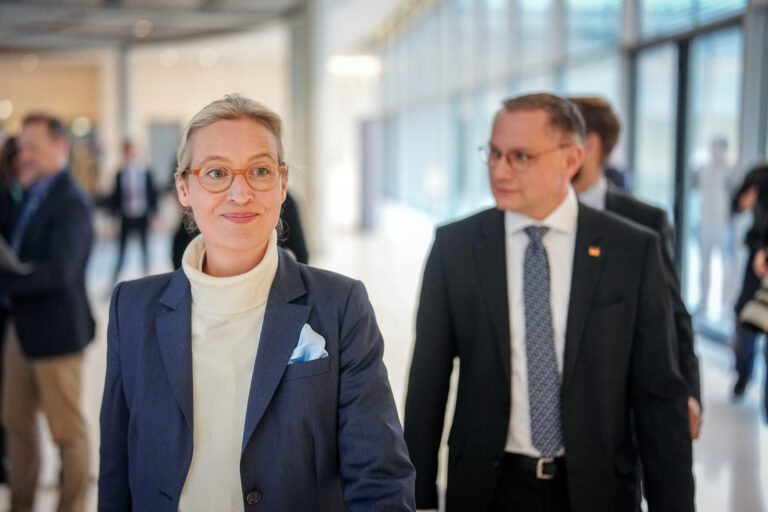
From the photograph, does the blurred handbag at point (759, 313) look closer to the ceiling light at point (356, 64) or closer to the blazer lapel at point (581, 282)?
the blazer lapel at point (581, 282)

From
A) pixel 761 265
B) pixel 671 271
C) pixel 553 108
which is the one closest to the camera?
pixel 553 108

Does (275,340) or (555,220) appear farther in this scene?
(555,220)

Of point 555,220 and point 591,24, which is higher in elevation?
point 591,24

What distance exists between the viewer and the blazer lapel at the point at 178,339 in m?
1.68

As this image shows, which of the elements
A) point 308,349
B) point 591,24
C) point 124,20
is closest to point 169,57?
point 124,20

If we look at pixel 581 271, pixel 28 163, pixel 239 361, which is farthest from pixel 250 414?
pixel 28 163

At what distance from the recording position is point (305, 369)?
5.50ft

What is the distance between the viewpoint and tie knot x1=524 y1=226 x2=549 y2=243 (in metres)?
2.47

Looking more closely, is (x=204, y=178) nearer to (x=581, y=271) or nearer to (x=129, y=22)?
(x=581, y=271)

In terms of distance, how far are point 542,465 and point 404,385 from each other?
4092 mm

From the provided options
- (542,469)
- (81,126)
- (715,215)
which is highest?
(81,126)

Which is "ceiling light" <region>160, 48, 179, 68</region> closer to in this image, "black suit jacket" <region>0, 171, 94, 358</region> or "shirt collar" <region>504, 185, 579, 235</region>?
"black suit jacket" <region>0, 171, 94, 358</region>

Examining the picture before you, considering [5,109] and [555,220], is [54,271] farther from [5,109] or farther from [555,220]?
[5,109]

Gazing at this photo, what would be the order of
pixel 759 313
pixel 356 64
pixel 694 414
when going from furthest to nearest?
pixel 356 64 → pixel 759 313 → pixel 694 414
